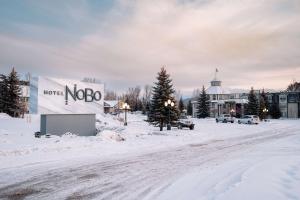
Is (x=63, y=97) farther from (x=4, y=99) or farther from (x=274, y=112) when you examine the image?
(x=274, y=112)

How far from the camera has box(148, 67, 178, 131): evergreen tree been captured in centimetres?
3775

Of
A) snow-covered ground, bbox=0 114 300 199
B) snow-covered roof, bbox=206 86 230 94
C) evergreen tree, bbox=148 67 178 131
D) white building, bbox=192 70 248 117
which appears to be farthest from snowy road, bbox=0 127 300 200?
snow-covered roof, bbox=206 86 230 94

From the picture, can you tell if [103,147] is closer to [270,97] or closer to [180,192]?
[180,192]

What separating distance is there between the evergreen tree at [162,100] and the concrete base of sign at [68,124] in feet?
39.2

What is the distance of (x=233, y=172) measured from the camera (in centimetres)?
1163

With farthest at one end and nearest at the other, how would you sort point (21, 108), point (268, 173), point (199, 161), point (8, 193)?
point (21, 108)
point (199, 161)
point (268, 173)
point (8, 193)

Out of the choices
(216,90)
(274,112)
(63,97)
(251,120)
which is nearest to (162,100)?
(63,97)

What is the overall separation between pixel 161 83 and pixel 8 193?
102 feet

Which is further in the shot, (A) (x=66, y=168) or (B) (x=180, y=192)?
(A) (x=66, y=168)

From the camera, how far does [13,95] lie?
54.8 meters

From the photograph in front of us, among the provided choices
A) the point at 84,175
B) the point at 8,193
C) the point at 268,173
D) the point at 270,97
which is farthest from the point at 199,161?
the point at 270,97

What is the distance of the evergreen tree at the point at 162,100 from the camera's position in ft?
124

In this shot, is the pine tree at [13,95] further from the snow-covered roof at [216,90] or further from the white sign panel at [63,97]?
the snow-covered roof at [216,90]

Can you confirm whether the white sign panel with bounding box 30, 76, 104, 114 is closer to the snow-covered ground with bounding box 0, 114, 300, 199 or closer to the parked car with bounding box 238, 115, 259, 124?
the snow-covered ground with bounding box 0, 114, 300, 199
